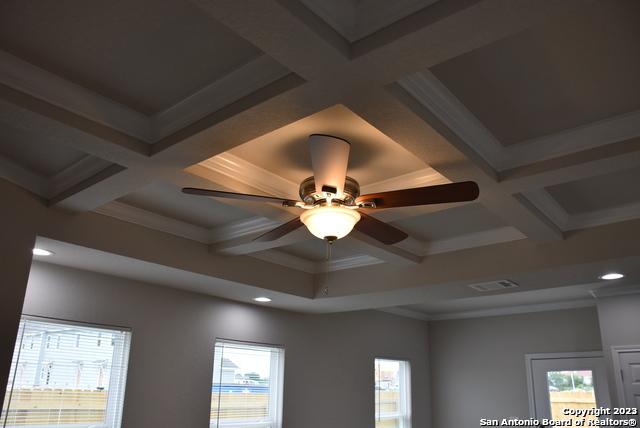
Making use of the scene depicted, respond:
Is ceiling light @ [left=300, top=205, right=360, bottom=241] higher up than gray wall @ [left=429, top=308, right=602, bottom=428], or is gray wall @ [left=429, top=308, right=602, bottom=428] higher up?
ceiling light @ [left=300, top=205, right=360, bottom=241]

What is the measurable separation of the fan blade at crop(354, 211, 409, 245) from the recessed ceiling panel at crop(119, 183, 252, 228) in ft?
3.41

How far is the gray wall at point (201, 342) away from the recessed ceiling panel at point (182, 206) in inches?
32.7

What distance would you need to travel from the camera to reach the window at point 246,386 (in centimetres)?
447

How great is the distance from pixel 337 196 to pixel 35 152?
1.53m

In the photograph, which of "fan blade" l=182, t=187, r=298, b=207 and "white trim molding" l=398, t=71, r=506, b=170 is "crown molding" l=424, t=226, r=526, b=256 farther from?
"fan blade" l=182, t=187, r=298, b=207

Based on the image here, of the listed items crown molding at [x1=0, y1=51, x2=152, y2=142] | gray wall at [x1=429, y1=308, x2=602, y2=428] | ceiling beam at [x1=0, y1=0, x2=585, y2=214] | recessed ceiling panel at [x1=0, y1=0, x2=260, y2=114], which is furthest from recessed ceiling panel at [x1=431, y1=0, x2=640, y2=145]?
gray wall at [x1=429, y1=308, x2=602, y2=428]

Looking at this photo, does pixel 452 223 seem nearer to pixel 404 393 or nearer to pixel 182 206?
pixel 182 206

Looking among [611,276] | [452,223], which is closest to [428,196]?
[452,223]

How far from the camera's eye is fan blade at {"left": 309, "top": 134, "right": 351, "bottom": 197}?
2.08m

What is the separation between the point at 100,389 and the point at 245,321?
4.63 ft

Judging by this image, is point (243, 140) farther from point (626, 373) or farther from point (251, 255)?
point (626, 373)

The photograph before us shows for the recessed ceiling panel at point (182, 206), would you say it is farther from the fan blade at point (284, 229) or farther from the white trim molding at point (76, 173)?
the fan blade at point (284, 229)

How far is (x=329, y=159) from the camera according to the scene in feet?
7.07

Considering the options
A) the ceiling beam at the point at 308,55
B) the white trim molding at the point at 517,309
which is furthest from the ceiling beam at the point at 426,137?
the white trim molding at the point at 517,309
